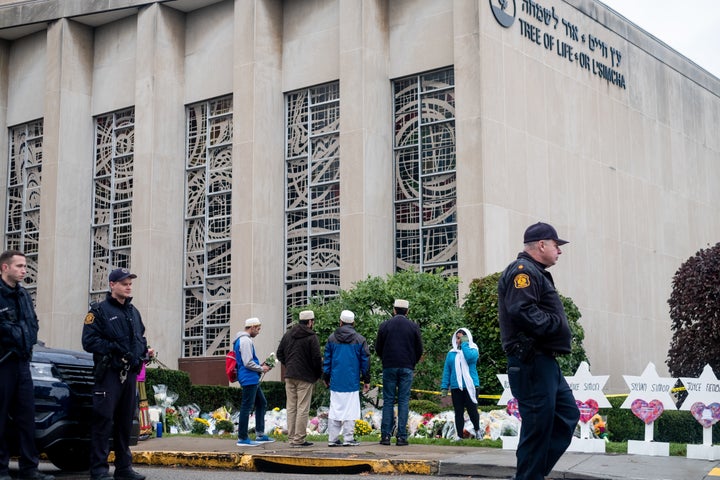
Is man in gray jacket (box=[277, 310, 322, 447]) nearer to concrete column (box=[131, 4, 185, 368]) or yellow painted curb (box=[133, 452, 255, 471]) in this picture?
yellow painted curb (box=[133, 452, 255, 471])

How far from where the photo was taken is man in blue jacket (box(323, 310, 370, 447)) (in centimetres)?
1387

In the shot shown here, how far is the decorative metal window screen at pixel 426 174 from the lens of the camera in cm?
2584

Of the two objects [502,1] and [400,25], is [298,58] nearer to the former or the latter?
[400,25]

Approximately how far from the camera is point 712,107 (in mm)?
35594

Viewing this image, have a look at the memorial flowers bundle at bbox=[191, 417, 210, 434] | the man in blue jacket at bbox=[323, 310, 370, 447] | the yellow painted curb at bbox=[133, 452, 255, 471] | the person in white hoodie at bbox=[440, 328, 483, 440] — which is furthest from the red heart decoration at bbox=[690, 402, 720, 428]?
the memorial flowers bundle at bbox=[191, 417, 210, 434]

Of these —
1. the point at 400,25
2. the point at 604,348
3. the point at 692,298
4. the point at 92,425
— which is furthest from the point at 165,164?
the point at 92,425

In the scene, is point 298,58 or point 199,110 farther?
point 199,110

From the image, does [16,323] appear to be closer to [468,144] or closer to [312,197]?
[468,144]

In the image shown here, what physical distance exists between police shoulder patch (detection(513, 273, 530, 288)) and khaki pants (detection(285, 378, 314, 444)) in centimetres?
699

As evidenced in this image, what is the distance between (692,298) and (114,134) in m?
19.6

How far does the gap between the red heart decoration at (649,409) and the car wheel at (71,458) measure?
6556mm

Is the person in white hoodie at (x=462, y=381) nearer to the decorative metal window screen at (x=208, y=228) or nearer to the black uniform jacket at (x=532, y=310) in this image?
the black uniform jacket at (x=532, y=310)

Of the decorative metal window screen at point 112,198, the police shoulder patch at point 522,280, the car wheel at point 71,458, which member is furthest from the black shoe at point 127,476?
the decorative metal window screen at point 112,198

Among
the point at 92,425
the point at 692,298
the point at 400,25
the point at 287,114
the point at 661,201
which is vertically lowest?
the point at 92,425
